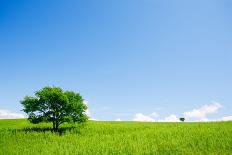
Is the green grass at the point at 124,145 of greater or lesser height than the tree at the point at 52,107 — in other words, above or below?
below

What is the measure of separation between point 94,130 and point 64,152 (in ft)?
64.6

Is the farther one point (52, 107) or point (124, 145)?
point (52, 107)

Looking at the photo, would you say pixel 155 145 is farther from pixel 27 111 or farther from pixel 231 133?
pixel 27 111

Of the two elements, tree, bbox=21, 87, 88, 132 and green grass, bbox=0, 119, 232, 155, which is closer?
green grass, bbox=0, 119, 232, 155

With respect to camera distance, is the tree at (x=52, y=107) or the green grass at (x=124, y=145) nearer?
the green grass at (x=124, y=145)

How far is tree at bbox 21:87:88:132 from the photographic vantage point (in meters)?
48.5

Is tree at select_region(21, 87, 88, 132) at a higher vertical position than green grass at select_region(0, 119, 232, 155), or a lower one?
higher

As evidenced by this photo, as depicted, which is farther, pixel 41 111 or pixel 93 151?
pixel 41 111

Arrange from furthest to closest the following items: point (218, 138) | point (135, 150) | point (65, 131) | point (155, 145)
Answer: point (65, 131)
point (218, 138)
point (155, 145)
point (135, 150)

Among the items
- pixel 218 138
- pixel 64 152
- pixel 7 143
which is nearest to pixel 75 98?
pixel 7 143

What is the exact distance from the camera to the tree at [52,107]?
4847cm

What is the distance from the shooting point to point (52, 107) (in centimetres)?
4875

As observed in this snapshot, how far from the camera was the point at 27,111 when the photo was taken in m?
48.9

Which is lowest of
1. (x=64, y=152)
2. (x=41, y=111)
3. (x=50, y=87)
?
(x=64, y=152)
